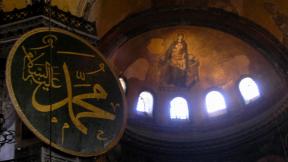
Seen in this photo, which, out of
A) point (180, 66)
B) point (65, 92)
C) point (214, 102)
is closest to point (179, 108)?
point (214, 102)

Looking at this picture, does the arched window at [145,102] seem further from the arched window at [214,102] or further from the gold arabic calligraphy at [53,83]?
the gold arabic calligraphy at [53,83]

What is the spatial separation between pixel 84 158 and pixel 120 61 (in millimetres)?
5757

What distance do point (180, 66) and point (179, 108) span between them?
1101 millimetres

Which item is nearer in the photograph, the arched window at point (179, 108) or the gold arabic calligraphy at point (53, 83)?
the gold arabic calligraphy at point (53, 83)

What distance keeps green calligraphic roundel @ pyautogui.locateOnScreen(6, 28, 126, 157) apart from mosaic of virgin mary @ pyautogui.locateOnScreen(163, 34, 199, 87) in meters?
5.25

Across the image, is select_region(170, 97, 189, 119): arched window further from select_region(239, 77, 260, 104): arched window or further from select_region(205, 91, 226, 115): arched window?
select_region(239, 77, 260, 104): arched window

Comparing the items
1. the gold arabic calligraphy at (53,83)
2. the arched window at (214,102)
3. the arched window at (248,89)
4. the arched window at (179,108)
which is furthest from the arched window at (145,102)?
the gold arabic calligraphy at (53,83)

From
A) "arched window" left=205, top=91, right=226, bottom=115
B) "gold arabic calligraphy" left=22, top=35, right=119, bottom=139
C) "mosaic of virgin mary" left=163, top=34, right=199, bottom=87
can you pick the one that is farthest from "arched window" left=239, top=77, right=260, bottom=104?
"gold arabic calligraphy" left=22, top=35, right=119, bottom=139

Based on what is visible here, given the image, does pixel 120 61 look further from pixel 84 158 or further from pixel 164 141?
pixel 84 158

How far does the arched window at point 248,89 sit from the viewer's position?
49.9ft

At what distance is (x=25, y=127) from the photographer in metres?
9.24

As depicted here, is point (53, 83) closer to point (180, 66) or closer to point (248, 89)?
point (180, 66)

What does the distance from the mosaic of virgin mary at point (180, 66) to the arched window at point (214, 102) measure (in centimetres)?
59

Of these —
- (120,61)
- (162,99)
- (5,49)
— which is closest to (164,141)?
(162,99)
